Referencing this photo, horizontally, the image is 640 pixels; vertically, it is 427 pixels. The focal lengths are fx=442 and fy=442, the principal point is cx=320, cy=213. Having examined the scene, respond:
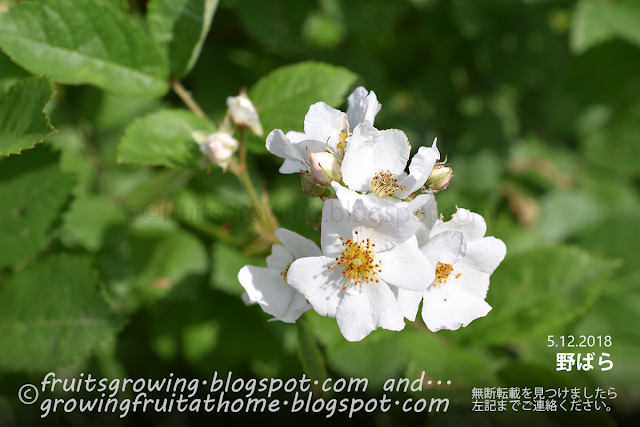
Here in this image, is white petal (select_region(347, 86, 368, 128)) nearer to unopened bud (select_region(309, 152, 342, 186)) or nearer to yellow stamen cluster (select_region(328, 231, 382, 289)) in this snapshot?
unopened bud (select_region(309, 152, 342, 186))

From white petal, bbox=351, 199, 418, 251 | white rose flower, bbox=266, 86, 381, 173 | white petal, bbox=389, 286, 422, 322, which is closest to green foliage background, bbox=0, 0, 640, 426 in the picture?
white rose flower, bbox=266, 86, 381, 173

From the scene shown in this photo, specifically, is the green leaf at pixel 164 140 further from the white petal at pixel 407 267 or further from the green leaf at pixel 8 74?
the white petal at pixel 407 267

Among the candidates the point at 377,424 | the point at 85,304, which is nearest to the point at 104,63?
the point at 85,304

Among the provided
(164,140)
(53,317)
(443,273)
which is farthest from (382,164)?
(53,317)

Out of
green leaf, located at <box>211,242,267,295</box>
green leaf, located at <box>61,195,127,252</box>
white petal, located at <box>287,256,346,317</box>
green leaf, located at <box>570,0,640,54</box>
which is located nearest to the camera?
white petal, located at <box>287,256,346,317</box>

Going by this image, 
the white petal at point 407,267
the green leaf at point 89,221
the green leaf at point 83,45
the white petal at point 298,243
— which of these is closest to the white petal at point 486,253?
the white petal at point 407,267

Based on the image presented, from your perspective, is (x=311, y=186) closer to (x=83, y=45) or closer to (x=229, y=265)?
(x=229, y=265)

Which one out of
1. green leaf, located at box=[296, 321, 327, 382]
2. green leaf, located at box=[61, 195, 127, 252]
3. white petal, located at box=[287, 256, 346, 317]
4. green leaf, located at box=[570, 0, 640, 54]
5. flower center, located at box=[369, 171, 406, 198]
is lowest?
green leaf, located at box=[61, 195, 127, 252]
